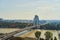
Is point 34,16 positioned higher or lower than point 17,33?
higher

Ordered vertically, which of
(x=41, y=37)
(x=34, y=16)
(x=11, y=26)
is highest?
(x=34, y=16)

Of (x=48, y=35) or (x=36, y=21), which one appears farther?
(x=36, y=21)

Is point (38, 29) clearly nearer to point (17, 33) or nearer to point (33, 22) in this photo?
point (33, 22)

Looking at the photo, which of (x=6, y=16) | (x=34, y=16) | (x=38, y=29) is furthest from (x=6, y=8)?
(x=38, y=29)

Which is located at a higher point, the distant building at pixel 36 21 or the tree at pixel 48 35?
the distant building at pixel 36 21

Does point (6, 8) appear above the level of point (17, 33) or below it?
above

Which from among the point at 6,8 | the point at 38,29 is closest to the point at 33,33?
the point at 38,29

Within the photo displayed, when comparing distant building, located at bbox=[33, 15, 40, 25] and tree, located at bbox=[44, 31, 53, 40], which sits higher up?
distant building, located at bbox=[33, 15, 40, 25]

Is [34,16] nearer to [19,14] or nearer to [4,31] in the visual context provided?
[19,14]

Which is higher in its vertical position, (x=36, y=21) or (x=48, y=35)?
(x=36, y=21)
